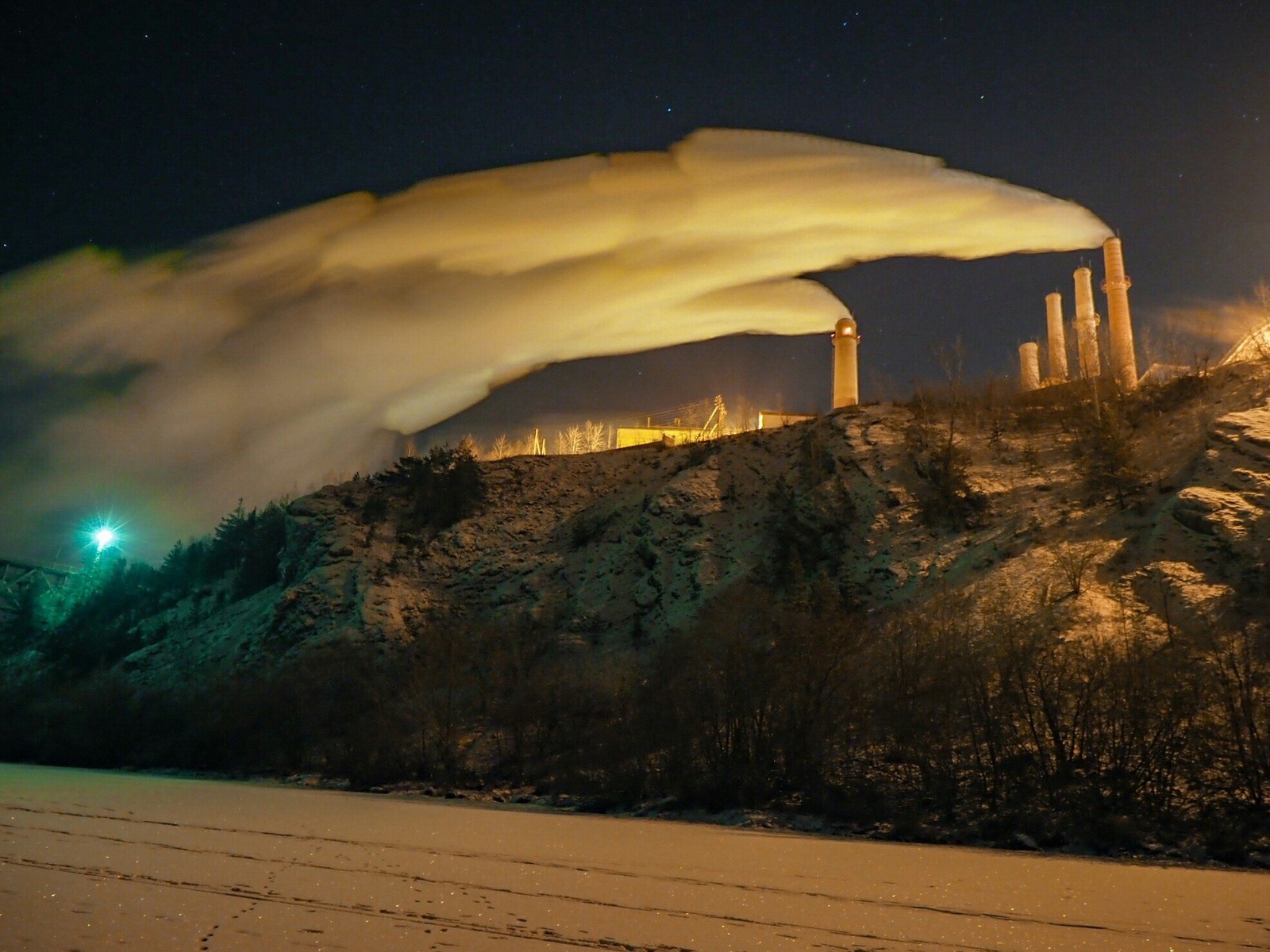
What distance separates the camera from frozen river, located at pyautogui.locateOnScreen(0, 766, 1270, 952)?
730cm

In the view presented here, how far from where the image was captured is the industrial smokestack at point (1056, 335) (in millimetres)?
46291

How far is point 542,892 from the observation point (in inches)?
372

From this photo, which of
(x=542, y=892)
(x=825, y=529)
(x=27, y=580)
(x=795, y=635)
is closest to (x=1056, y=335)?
(x=825, y=529)

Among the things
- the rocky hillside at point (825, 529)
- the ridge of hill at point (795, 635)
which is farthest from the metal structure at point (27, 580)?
the rocky hillside at point (825, 529)

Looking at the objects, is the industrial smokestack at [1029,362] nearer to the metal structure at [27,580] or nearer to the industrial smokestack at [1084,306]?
the industrial smokestack at [1084,306]

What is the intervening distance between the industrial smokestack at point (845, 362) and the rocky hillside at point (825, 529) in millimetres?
8153

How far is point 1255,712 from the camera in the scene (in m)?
17.1

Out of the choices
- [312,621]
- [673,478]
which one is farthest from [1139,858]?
[312,621]

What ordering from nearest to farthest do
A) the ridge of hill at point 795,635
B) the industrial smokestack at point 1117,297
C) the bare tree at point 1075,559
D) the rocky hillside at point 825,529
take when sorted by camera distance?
the ridge of hill at point 795,635 < the bare tree at point 1075,559 < the rocky hillside at point 825,529 < the industrial smokestack at point 1117,297

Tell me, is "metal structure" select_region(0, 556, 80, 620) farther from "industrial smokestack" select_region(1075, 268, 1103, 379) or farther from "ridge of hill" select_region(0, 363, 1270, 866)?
"industrial smokestack" select_region(1075, 268, 1103, 379)

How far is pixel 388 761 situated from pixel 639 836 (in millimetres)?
13525

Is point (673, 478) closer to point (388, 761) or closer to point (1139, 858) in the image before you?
point (388, 761)

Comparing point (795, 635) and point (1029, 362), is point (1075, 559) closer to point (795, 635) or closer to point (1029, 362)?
point (795, 635)

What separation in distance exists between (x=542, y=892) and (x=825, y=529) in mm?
26677
